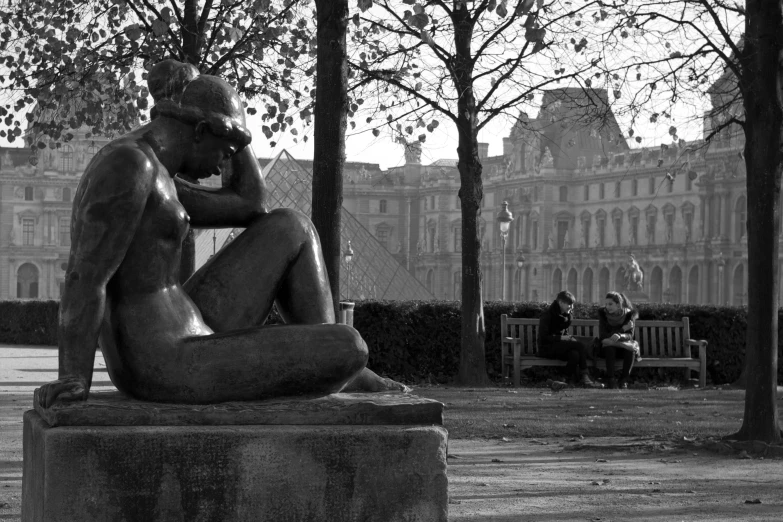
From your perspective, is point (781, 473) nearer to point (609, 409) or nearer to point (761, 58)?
point (761, 58)

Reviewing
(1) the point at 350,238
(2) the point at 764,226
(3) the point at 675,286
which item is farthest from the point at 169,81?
(3) the point at 675,286

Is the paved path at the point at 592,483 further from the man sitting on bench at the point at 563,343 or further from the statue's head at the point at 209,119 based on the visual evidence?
the man sitting on bench at the point at 563,343

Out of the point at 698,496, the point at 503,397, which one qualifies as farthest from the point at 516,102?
the point at 698,496

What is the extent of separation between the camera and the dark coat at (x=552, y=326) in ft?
37.5

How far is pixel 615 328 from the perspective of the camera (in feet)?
37.6

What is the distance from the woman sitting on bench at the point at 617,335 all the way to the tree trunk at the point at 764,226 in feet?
13.9

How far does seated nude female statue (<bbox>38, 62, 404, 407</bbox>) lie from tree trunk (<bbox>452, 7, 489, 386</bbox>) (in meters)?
8.22

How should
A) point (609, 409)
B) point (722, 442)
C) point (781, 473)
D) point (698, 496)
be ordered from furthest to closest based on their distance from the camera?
point (609, 409) → point (722, 442) → point (781, 473) → point (698, 496)

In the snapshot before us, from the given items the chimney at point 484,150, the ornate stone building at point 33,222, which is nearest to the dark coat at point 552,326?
the ornate stone building at point 33,222

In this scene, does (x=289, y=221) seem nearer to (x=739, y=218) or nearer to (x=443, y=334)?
(x=443, y=334)

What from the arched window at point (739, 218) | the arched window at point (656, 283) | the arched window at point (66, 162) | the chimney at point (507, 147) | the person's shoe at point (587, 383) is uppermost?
the chimney at point (507, 147)

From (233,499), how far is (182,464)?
0.49 ft

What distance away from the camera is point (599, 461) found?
6.33 m

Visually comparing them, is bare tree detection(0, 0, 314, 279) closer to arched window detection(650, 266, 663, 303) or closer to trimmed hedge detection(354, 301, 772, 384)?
trimmed hedge detection(354, 301, 772, 384)
